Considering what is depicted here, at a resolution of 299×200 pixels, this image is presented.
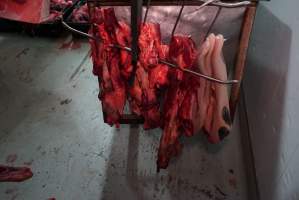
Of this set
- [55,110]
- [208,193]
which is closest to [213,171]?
[208,193]

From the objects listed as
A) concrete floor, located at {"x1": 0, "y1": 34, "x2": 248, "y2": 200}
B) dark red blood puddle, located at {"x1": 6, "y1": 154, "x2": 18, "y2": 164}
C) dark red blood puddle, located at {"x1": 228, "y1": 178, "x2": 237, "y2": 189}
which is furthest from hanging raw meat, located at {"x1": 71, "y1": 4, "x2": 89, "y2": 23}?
dark red blood puddle, located at {"x1": 228, "y1": 178, "x2": 237, "y2": 189}

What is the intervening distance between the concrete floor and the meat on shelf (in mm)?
278

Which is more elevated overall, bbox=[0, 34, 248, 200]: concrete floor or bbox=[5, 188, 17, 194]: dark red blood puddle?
bbox=[0, 34, 248, 200]: concrete floor

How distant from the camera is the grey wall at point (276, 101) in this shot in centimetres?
94

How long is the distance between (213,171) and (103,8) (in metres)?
0.99

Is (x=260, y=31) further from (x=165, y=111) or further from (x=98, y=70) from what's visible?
(x=98, y=70)

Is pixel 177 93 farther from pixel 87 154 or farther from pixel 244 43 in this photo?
pixel 87 154

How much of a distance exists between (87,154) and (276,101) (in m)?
1.02

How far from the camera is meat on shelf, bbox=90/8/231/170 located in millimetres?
989

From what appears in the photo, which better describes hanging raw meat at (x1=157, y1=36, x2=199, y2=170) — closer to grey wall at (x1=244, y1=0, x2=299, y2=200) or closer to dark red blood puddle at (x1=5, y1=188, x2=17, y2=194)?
grey wall at (x1=244, y1=0, x2=299, y2=200)

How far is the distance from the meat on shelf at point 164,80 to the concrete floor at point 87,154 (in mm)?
278

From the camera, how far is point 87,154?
148 cm

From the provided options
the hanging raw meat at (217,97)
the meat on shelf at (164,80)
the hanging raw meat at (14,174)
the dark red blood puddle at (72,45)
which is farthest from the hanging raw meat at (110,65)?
the dark red blood puddle at (72,45)

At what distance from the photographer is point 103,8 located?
1054 mm
